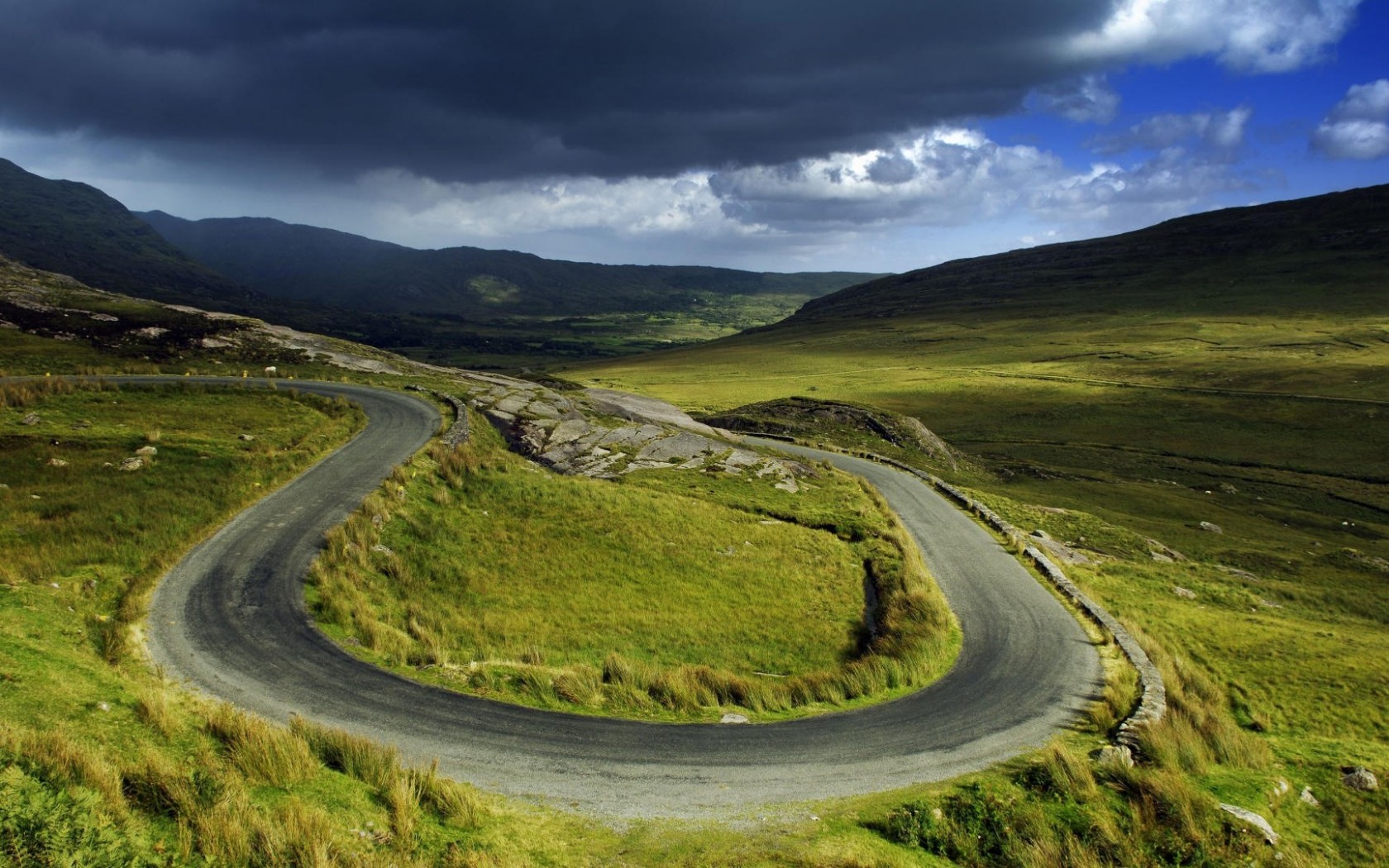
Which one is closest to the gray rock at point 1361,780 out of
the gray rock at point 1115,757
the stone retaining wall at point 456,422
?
the gray rock at point 1115,757

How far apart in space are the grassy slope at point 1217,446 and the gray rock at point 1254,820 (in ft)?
1.99

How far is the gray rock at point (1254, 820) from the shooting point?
37.7 feet

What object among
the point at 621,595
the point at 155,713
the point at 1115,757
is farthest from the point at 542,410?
the point at 1115,757

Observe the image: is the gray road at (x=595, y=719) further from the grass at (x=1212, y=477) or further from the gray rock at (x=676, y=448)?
the gray rock at (x=676, y=448)

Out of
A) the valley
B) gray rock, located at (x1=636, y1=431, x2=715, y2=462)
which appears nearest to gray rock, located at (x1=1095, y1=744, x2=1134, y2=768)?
the valley

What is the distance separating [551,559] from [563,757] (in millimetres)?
12703

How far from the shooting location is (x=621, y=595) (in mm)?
23375

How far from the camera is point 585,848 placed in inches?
401

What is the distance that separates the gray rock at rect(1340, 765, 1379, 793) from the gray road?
4921 millimetres

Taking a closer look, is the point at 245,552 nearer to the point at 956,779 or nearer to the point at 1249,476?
the point at 956,779

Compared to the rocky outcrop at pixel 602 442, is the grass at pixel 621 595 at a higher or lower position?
lower

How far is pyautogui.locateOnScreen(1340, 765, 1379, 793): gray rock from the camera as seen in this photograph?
13.3 m

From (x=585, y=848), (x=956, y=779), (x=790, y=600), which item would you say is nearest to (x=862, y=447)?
(x=790, y=600)

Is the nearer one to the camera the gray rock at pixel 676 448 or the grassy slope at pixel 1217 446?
the grassy slope at pixel 1217 446
